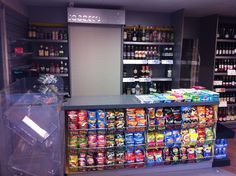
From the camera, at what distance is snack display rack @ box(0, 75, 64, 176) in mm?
1912

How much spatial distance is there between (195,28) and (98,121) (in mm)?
3614

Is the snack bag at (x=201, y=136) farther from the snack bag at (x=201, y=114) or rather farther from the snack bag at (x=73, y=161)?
the snack bag at (x=73, y=161)

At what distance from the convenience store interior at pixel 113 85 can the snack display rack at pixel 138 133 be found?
0.01m

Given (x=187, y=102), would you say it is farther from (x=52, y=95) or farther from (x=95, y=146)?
(x=52, y=95)

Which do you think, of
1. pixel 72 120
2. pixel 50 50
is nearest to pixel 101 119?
pixel 72 120

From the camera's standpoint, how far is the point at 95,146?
98.9 inches

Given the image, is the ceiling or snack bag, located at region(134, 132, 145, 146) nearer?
snack bag, located at region(134, 132, 145, 146)

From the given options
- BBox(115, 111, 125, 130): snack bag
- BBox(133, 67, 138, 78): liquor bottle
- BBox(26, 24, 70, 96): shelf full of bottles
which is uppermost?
BBox(26, 24, 70, 96): shelf full of bottles

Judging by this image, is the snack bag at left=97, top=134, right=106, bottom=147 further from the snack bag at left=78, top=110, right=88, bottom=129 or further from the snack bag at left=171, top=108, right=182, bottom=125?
the snack bag at left=171, top=108, right=182, bottom=125

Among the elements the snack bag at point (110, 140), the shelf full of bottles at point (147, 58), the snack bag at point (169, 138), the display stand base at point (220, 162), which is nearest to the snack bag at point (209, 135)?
the display stand base at point (220, 162)

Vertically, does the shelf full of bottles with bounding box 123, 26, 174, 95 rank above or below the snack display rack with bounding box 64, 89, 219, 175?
above

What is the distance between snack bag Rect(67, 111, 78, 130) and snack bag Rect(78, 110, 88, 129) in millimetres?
38

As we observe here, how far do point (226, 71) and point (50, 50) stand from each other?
145 inches

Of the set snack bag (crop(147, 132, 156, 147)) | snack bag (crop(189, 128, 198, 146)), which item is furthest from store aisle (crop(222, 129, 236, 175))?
snack bag (crop(147, 132, 156, 147))
